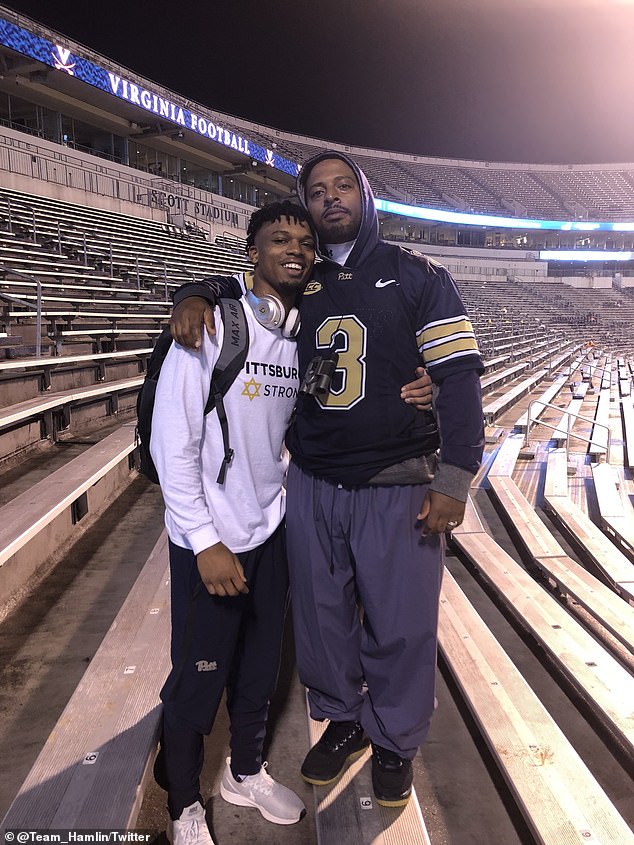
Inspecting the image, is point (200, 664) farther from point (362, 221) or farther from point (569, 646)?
point (569, 646)

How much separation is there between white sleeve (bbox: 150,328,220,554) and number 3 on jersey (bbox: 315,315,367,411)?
0.35 metres

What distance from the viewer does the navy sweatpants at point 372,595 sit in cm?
141

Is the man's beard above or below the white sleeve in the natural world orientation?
above

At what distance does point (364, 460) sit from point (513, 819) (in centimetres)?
107

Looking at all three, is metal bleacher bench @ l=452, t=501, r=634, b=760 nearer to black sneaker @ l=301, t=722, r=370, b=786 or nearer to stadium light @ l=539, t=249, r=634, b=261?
black sneaker @ l=301, t=722, r=370, b=786

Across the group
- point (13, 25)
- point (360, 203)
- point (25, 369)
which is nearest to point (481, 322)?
point (13, 25)

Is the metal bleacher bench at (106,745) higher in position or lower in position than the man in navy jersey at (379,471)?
lower

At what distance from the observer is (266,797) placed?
137cm

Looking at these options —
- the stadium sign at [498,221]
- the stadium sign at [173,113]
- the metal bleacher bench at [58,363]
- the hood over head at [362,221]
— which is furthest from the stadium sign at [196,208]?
the hood over head at [362,221]

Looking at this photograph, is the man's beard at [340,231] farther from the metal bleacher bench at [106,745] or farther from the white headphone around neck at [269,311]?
the metal bleacher bench at [106,745]

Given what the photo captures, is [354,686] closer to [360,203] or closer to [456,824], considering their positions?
[456,824]

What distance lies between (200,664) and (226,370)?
0.69 meters

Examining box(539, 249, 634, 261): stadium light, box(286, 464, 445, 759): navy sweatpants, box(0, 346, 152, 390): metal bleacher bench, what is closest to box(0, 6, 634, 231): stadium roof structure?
box(539, 249, 634, 261): stadium light

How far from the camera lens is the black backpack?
127 centimetres
